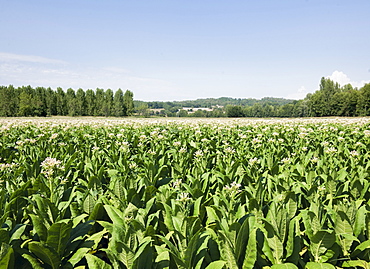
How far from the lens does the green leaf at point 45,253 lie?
6.35 feet

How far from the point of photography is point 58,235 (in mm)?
2121

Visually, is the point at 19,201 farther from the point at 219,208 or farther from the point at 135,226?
the point at 219,208

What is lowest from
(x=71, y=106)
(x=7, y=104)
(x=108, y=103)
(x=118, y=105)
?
(x=7, y=104)

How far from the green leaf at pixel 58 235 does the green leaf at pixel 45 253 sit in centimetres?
9

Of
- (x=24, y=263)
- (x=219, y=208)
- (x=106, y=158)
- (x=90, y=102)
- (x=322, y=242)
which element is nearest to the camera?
(x=24, y=263)

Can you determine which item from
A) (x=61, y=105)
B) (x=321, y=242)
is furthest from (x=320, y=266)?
(x=61, y=105)

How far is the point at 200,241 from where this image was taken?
2.22m

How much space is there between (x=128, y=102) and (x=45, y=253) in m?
105

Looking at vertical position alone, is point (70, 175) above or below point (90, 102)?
below

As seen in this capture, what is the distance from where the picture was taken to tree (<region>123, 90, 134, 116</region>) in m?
102

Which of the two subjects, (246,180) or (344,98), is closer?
(246,180)

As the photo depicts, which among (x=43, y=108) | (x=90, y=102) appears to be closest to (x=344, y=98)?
(x=90, y=102)

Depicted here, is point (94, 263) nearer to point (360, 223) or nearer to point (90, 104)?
point (360, 223)

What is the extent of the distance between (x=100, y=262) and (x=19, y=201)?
182 cm
